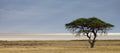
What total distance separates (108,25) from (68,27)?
842 cm

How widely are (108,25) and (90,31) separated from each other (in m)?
4.39

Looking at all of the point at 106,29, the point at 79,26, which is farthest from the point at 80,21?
the point at 106,29

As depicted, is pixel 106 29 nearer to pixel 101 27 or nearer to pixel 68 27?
pixel 101 27

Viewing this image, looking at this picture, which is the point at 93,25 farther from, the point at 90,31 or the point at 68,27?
the point at 68,27

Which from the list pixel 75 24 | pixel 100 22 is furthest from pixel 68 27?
pixel 100 22

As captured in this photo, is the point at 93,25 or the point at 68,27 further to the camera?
the point at 68,27

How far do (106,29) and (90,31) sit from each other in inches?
158

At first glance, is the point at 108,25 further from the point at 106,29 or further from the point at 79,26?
the point at 79,26

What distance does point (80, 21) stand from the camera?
71.8 m

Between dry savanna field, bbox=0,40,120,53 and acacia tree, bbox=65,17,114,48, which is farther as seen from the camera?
acacia tree, bbox=65,17,114,48

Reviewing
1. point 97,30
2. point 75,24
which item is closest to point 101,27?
point 97,30

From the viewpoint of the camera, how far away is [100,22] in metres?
71.3

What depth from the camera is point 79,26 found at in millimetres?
72312

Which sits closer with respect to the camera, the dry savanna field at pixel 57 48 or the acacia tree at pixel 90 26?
the dry savanna field at pixel 57 48
